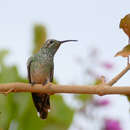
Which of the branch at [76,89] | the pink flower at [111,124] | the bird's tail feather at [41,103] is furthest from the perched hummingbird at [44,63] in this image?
the branch at [76,89]

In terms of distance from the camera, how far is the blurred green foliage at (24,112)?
2.11 meters

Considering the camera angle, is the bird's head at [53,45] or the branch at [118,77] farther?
the bird's head at [53,45]

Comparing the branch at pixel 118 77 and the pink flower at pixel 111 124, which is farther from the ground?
the branch at pixel 118 77

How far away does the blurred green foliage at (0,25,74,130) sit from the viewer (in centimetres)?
211

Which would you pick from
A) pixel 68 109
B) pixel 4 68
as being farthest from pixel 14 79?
pixel 68 109

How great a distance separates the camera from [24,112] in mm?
2229

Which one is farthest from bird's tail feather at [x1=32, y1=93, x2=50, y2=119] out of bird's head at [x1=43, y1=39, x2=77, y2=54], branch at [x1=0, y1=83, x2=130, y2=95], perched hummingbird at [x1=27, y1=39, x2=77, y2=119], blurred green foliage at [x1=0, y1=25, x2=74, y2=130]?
branch at [x1=0, y1=83, x2=130, y2=95]

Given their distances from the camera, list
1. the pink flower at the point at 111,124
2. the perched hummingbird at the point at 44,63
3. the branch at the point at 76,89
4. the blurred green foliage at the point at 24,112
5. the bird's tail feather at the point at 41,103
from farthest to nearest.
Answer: the perched hummingbird at the point at 44,63, the pink flower at the point at 111,124, the bird's tail feather at the point at 41,103, the blurred green foliage at the point at 24,112, the branch at the point at 76,89

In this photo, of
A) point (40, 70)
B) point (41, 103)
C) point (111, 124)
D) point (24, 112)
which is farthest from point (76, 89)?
point (40, 70)

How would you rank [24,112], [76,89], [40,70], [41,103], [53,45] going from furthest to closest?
[40,70] → [53,45] → [41,103] → [24,112] → [76,89]

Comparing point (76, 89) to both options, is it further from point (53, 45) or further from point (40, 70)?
point (40, 70)

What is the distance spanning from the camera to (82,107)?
102 inches

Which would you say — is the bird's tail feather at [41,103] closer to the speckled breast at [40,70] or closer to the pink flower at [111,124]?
the speckled breast at [40,70]

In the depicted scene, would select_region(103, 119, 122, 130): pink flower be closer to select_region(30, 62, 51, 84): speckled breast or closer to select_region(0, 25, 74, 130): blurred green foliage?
select_region(0, 25, 74, 130): blurred green foliage
